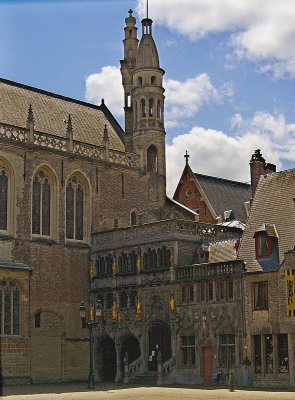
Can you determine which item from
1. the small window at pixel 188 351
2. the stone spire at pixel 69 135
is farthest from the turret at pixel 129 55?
the small window at pixel 188 351

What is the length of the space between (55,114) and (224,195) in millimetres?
21095

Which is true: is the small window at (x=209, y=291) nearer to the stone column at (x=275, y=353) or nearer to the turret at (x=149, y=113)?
the stone column at (x=275, y=353)

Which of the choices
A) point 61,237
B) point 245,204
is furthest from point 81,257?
point 245,204

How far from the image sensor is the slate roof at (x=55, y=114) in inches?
2159

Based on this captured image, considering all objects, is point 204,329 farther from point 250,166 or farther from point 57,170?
point 57,170

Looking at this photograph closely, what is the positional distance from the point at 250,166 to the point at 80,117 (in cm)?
1597

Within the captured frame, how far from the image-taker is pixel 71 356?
169 ft

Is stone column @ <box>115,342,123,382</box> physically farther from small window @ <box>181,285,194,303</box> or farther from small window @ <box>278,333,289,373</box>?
small window @ <box>278,333,289,373</box>

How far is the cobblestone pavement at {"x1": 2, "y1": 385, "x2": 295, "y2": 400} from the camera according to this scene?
3381 cm

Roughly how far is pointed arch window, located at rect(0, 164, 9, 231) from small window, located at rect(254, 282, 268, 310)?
17102mm

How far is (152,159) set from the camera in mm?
59594

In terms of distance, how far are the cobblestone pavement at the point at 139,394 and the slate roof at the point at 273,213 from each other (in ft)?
26.7

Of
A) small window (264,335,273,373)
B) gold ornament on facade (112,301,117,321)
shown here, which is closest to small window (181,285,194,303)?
small window (264,335,273,373)

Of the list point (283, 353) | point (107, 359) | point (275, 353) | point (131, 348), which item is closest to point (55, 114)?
point (107, 359)
